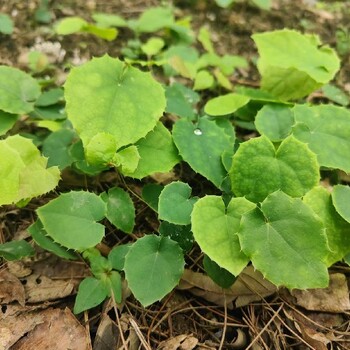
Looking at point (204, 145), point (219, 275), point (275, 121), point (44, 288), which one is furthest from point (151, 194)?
point (275, 121)

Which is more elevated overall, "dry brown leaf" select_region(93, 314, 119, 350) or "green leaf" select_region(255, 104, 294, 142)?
"green leaf" select_region(255, 104, 294, 142)

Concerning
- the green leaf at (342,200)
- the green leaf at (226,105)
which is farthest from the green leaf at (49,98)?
the green leaf at (342,200)

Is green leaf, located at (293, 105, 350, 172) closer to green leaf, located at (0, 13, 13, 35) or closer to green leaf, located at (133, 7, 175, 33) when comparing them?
green leaf, located at (133, 7, 175, 33)

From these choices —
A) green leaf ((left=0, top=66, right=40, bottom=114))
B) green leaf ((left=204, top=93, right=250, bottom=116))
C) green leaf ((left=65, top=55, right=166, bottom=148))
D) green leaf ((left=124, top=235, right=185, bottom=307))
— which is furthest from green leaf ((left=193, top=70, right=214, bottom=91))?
green leaf ((left=124, top=235, right=185, bottom=307))

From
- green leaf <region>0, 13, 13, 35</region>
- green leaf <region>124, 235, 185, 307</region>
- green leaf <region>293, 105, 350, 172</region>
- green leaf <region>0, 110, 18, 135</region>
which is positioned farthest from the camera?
green leaf <region>0, 13, 13, 35</region>

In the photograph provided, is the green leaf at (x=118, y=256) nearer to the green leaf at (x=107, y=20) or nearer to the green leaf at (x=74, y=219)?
the green leaf at (x=74, y=219)

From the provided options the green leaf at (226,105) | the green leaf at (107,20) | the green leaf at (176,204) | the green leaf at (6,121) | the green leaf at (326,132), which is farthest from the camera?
the green leaf at (107,20)
